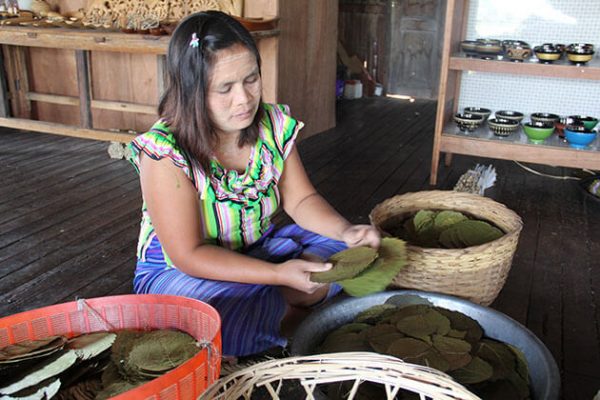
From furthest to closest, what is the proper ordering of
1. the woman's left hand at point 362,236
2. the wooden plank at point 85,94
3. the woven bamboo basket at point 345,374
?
the wooden plank at point 85,94 < the woman's left hand at point 362,236 < the woven bamboo basket at point 345,374

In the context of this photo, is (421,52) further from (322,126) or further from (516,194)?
(516,194)

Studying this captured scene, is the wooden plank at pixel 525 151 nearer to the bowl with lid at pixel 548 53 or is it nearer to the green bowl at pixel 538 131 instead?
the green bowl at pixel 538 131

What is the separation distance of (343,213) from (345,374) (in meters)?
1.98

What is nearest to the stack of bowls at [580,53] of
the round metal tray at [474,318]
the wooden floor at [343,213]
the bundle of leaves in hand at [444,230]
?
the wooden floor at [343,213]

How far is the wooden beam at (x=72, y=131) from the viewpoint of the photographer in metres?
3.79

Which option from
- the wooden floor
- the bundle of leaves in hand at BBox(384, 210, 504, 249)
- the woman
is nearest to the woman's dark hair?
the woman

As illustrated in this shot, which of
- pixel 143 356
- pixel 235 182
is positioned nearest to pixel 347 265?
pixel 235 182

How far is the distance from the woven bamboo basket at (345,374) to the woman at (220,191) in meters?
0.37

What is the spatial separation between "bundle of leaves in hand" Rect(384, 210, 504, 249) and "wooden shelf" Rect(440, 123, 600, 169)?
4.57ft

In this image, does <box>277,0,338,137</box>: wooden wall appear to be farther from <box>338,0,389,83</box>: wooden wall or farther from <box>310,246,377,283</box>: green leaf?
<box>310,246,377,283</box>: green leaf

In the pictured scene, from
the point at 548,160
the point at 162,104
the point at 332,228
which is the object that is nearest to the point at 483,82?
the point at 548,160

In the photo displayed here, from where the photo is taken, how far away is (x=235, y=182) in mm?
1554

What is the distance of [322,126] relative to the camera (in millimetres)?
Answer: 4750

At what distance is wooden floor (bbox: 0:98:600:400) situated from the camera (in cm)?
203
